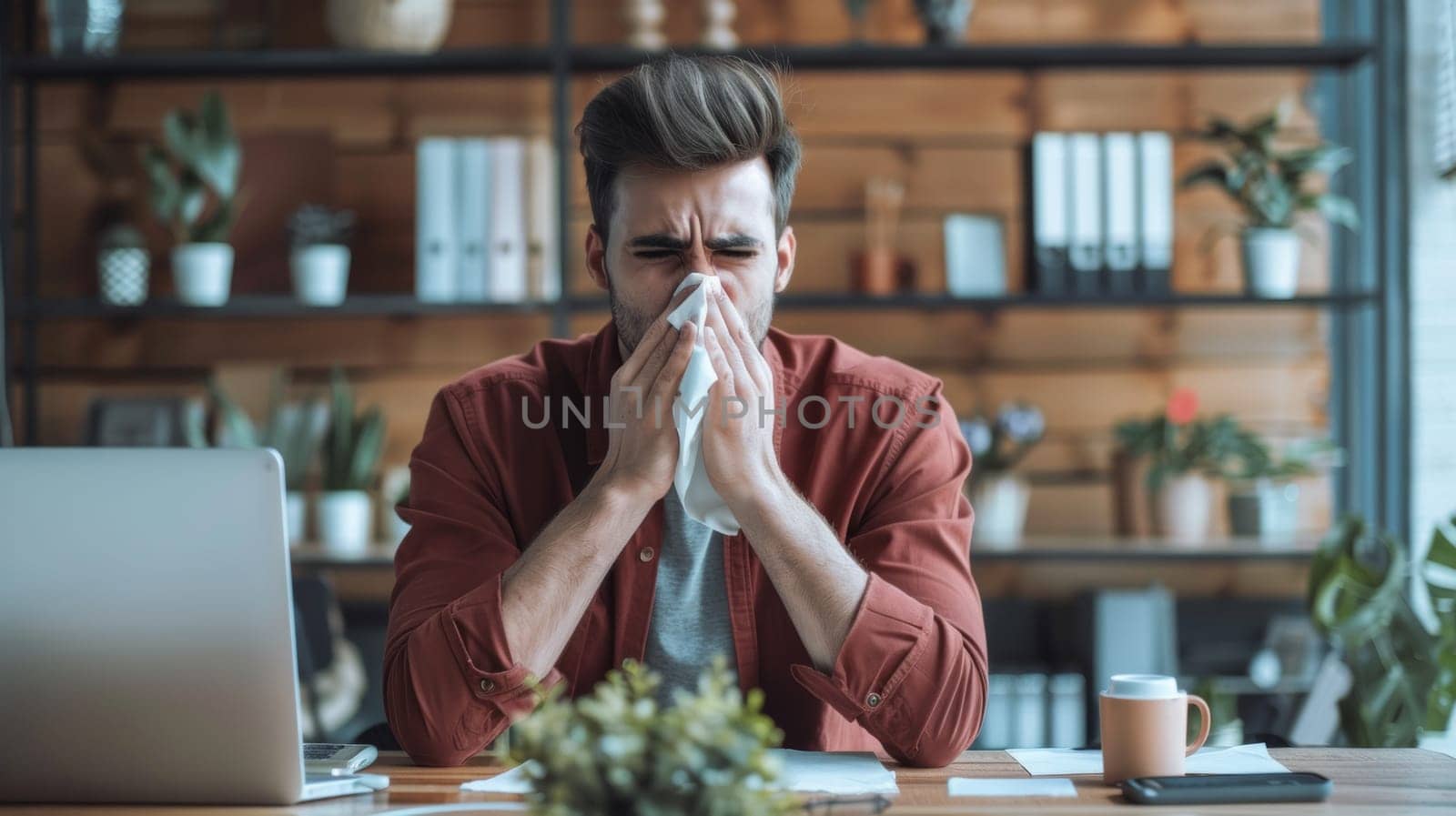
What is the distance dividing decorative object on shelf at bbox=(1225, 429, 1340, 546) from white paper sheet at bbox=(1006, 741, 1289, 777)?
1513 millimetres

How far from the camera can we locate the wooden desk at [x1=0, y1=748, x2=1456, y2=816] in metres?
1.08

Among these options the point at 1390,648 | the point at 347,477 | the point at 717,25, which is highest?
the point at 717,25

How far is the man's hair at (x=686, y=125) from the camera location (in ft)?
5.05

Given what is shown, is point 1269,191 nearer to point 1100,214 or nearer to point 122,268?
point 1100,214

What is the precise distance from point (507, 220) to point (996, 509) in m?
1.13

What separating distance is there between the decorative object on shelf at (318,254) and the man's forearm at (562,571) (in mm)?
1518

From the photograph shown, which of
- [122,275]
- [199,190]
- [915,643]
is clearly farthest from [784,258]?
[122,275]

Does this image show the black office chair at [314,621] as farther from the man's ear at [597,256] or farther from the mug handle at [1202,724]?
the mug handle at [1202,724]

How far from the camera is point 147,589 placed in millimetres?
1018

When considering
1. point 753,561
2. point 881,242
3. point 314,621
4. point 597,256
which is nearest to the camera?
point 753,561

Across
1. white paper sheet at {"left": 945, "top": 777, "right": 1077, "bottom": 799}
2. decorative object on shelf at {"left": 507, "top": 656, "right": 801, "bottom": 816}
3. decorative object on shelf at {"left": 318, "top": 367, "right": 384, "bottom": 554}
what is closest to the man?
white paper sheet at {"left": 945, "top": 777, "right": 1077, "bottom": 799}

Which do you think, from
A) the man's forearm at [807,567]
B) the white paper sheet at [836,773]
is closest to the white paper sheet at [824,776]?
the white paper sheet at [836,773]

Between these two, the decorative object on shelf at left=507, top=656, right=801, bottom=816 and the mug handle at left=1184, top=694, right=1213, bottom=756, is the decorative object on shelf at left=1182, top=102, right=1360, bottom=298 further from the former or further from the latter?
the decorative object on shelf at left=507, top=656, right=801, bottom=816

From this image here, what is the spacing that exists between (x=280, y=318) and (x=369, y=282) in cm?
23
